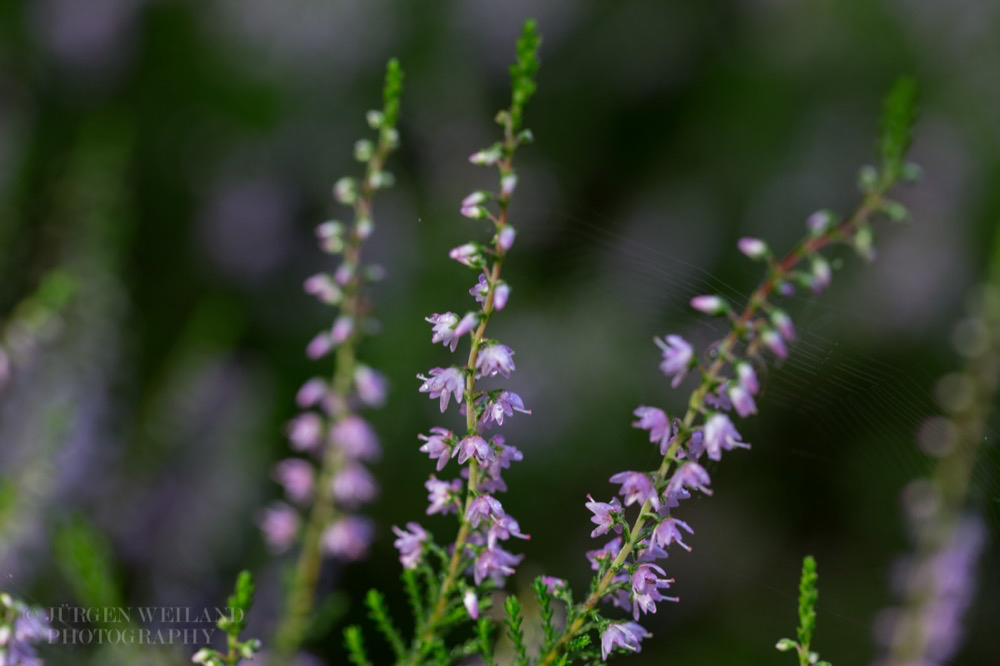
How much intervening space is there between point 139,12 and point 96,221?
9.76ft

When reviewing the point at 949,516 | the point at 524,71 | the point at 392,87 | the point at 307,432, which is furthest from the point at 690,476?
the point at 949,516

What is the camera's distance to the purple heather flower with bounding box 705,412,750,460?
1.12 m

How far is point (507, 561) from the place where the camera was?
1336mm

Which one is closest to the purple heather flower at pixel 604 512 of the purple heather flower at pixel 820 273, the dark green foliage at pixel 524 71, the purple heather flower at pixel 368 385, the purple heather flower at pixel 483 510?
the purple heather flower at pixel 483 510

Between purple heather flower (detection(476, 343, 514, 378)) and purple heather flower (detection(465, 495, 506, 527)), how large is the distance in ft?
0.49

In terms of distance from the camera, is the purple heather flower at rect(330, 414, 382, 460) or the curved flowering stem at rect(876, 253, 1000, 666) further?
the curved flowering stem at rect(876, 253, 1000, 666)

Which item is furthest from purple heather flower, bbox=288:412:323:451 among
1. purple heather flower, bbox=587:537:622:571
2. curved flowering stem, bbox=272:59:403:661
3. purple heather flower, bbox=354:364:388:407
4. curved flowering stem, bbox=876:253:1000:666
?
curved flowering stem, bbox=876:253:1000:666

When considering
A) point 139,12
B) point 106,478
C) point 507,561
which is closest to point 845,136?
point 139,12

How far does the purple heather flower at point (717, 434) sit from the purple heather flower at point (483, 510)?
263 millimetres

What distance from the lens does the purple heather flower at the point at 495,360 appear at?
1217 mm

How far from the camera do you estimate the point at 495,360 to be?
1.23 meters

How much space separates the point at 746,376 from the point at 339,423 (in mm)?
1001

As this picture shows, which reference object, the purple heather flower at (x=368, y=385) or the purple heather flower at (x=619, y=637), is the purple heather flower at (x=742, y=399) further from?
the purple heather flower at (x=368, y=385)

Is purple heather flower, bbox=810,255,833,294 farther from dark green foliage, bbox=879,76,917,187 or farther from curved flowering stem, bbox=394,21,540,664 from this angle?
curved flowering stem, bbox=394,21,540,664
